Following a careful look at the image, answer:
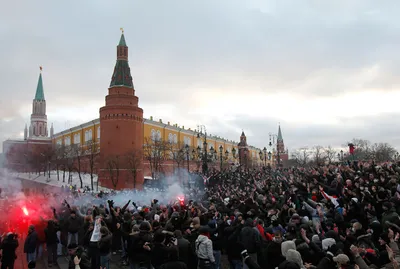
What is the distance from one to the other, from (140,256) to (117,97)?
179 ft

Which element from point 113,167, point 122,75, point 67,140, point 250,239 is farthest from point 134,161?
point 250,239

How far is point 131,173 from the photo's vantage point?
56438mm

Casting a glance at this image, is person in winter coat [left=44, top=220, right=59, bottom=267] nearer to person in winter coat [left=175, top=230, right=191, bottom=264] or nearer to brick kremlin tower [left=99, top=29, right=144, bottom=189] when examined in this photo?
person in winter coat [left=175, top=230, right=191, bottom=264]

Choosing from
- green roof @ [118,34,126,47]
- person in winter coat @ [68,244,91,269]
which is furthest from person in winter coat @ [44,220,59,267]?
green roof @ [118,34,126,47]

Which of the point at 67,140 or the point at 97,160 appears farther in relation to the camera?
the point at 67,140

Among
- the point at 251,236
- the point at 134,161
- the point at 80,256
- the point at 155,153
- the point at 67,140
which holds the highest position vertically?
the point at 67,140

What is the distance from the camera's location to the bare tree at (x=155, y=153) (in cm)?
5791

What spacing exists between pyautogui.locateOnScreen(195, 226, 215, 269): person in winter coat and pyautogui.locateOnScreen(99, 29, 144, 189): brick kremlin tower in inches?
Result: 1920

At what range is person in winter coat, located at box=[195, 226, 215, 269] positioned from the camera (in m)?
6.97

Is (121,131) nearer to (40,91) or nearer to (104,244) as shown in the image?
(104,244)

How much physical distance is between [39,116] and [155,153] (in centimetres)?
6448

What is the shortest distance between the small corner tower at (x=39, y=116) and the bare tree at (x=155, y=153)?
161ft

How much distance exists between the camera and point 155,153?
59688 millimetres

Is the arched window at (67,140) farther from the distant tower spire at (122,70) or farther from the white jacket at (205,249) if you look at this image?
the white jacket at (205,249)
